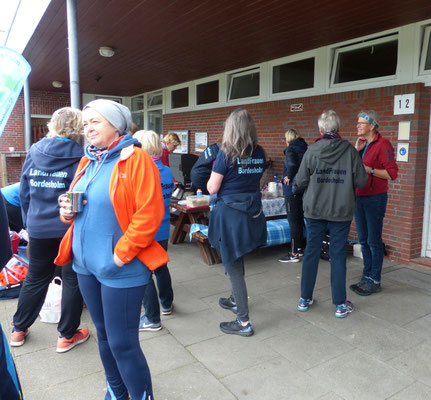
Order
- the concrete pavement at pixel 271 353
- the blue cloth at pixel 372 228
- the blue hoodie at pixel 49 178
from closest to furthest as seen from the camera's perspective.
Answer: the concrete pavement at pixel 271 353 < the blue hoodie at pixel 49 178 < the blue cloth at pixel 372 228

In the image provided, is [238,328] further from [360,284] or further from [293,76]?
[293,76]

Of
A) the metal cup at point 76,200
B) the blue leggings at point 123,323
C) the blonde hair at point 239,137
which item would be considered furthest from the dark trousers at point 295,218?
the metal cup at point 76,200

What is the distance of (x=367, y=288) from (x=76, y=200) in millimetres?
3210

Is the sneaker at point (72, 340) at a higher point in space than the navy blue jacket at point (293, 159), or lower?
lower

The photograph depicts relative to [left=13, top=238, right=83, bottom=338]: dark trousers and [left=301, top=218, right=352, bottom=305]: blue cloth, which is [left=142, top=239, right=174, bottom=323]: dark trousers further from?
[left=301, top=218, right=352, bottom=305]: blue cloth

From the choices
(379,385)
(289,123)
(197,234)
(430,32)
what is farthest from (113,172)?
(289,123)

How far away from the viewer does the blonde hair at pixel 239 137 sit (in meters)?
2.89

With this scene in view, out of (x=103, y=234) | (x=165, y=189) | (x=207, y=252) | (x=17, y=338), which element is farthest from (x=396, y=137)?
(x=17, y=338)

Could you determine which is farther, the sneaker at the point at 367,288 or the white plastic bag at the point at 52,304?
the sneaker at the point at 367,288

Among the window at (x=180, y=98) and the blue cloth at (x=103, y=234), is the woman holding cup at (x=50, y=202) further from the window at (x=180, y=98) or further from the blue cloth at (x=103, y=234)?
the window at (x=180, y=98)

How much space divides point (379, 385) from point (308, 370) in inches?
17.7

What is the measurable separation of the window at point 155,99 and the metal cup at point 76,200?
9684 mm

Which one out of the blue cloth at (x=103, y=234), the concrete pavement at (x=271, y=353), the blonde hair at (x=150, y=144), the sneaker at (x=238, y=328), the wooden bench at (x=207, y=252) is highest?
the blonde hair at (x=150, y=144)

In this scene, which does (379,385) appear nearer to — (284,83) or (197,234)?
(197,234)
